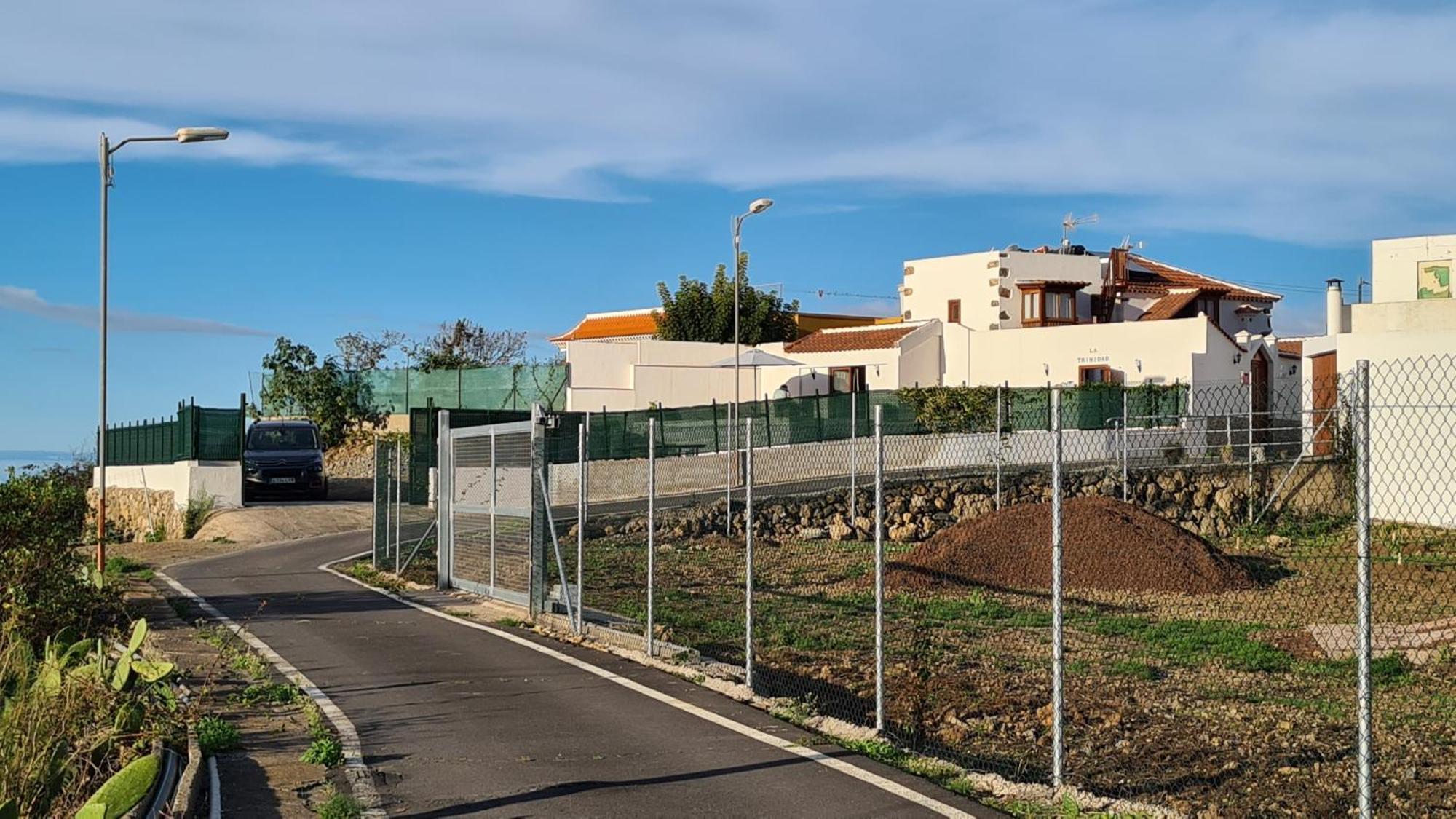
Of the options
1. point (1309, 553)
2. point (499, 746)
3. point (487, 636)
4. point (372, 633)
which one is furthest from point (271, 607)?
point (1309, 553)

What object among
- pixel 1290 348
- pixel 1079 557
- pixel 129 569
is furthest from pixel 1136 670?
pixel 1290 348

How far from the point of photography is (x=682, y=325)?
67.4 meters

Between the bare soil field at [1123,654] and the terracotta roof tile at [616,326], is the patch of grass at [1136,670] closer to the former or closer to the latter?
the bare soil field at [1123,654]

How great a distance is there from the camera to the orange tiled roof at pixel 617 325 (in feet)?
229

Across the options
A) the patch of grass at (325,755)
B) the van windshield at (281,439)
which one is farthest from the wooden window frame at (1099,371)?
the patch of grass at (325,755)

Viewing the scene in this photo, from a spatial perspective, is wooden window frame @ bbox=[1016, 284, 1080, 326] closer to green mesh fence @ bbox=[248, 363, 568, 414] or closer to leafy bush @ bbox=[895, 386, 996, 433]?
leafy bush @ bbox=[895, 386, 996, 433]

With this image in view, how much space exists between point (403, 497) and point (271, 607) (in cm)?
746

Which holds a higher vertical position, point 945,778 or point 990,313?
point 990,313

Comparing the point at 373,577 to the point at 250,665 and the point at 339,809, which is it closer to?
the point at 250,665

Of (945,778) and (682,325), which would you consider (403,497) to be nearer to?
(945,778)

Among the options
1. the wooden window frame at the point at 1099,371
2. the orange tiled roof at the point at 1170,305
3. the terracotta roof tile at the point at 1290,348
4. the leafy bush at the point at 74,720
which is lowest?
the leafy bush at the point at 74,720

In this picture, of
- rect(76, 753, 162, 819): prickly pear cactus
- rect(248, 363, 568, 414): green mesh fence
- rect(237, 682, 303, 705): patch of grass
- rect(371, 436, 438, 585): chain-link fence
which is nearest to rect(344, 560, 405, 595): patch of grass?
rect(371, 436, 438, 585): chain-link fence

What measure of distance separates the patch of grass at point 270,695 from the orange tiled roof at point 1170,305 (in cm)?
4897

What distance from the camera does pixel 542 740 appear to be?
30.6 feet
